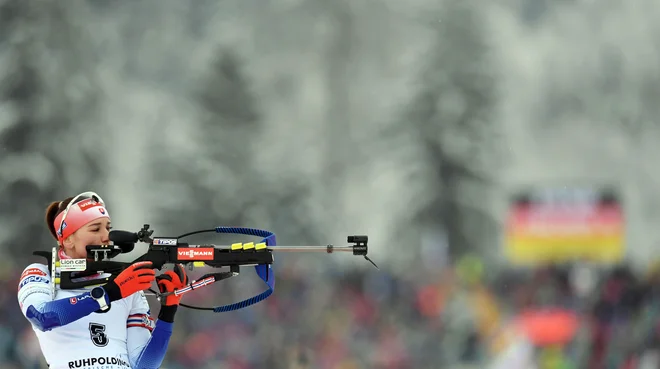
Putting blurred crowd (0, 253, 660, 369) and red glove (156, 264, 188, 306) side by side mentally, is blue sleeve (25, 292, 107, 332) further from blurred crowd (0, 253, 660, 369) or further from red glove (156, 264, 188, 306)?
blurred crowd (0, 253, 660, 369)

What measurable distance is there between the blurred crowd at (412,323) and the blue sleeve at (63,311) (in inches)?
436

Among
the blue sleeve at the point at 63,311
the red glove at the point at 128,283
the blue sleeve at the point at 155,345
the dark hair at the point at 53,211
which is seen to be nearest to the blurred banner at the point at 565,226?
the blue sleeve at the point at 155,345

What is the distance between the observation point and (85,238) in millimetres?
4746

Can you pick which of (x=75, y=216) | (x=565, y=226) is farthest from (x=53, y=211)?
(x=565, y=226)

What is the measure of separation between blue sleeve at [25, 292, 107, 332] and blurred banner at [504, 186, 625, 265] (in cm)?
1674

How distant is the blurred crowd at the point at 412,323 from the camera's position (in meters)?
16.3

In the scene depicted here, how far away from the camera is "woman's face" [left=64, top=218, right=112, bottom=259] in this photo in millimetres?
4750

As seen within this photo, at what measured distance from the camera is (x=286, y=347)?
55.1ft

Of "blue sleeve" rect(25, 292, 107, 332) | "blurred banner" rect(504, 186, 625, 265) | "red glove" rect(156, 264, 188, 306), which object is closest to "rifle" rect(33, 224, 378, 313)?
"red glove" rect(156, 264, 188, 306)

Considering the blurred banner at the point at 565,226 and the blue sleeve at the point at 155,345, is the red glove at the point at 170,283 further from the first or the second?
the blurred banner at the point at 565,226

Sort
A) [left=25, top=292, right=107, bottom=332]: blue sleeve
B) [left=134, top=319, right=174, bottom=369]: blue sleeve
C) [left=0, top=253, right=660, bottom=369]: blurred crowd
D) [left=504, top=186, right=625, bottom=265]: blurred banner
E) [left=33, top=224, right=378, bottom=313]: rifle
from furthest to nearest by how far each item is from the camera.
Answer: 1. [left=504, top=186, right=625, bottom=265]: blurred banner
2. [left=0, top=253, right=660, bottom=369]: blurred crowd
3. [left=134, top=319, right=174, bottom=369]: blue sleeve
4. [left=33, top=224, right=378, bottom=313]: rifle
5. [left=25, top=292, right=107, bottom=332]: blue sleeve

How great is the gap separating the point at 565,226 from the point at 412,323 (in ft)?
15.9

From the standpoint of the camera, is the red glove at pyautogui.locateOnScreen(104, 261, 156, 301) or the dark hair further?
the dark hair

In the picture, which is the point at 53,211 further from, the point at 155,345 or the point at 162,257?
the point at 155,345
